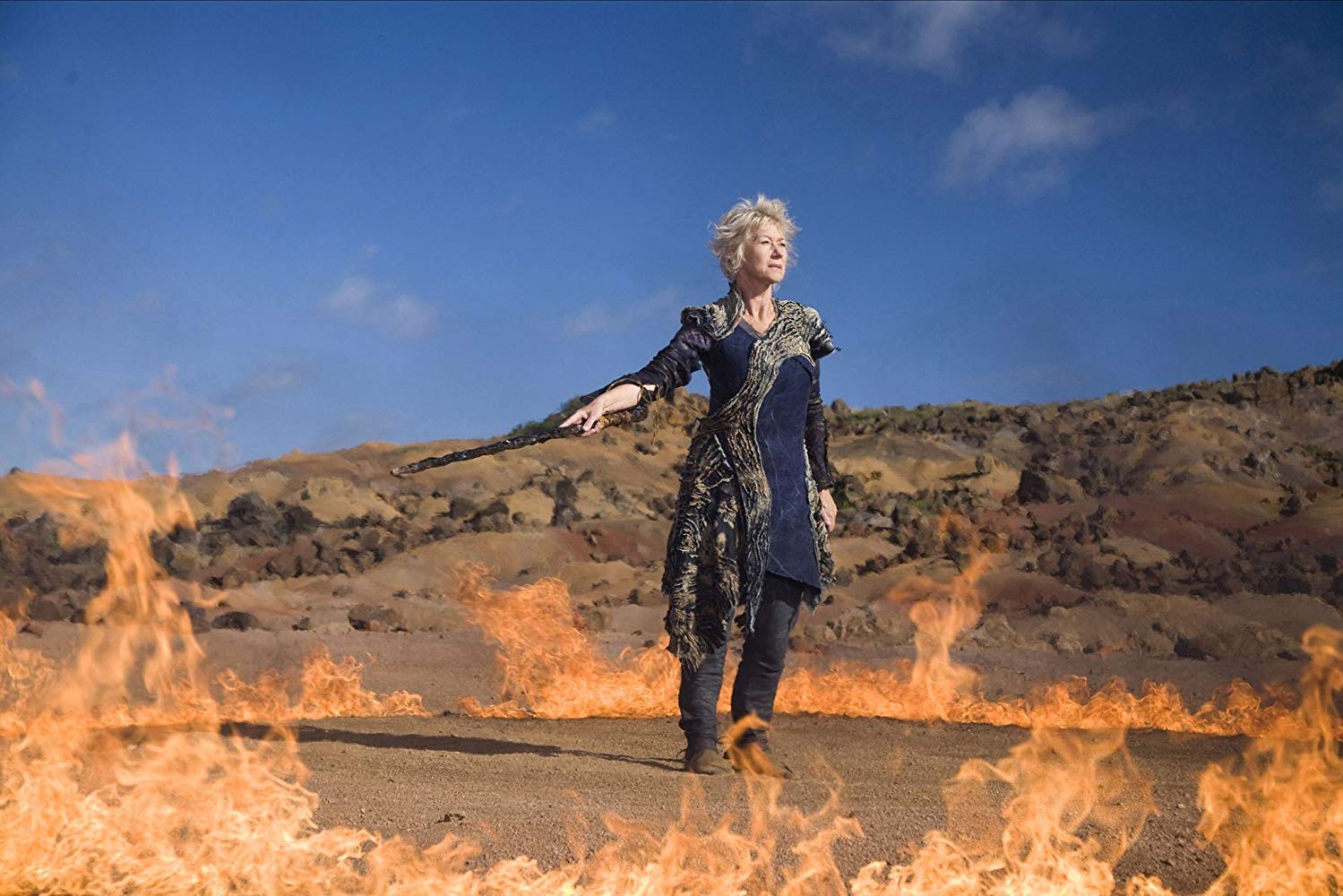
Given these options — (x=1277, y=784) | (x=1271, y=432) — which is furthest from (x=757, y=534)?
(x=1271, y=432)

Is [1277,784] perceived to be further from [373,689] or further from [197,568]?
[197,568]

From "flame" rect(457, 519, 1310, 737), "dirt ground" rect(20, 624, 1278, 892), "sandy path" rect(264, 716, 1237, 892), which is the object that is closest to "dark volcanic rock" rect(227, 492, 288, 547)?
"dirt ground" rect(20, 624, 1278, 892)

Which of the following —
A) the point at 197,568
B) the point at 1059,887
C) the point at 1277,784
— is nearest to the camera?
the point at 1059,887

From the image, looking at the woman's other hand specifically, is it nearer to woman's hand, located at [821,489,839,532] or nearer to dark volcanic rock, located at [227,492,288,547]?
woman's hand, located at [821,489,839,532]

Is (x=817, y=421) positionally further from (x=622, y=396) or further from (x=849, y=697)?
(x=849, y=697)

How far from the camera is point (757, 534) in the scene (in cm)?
624

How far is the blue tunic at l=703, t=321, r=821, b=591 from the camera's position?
6.32m

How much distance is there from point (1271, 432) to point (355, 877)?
1395 inches

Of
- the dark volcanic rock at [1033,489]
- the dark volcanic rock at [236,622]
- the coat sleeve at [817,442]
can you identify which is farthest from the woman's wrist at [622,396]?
Result: the dark volcanic rock at [1033,489]

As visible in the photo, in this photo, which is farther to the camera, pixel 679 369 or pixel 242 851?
pixel 679 369

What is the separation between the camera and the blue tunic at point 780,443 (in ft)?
20.7

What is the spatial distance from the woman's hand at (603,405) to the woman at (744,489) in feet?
0.47

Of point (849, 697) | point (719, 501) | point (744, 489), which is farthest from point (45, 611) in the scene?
point (744, 489)

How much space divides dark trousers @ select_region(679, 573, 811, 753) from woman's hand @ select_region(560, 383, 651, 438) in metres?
1.04
